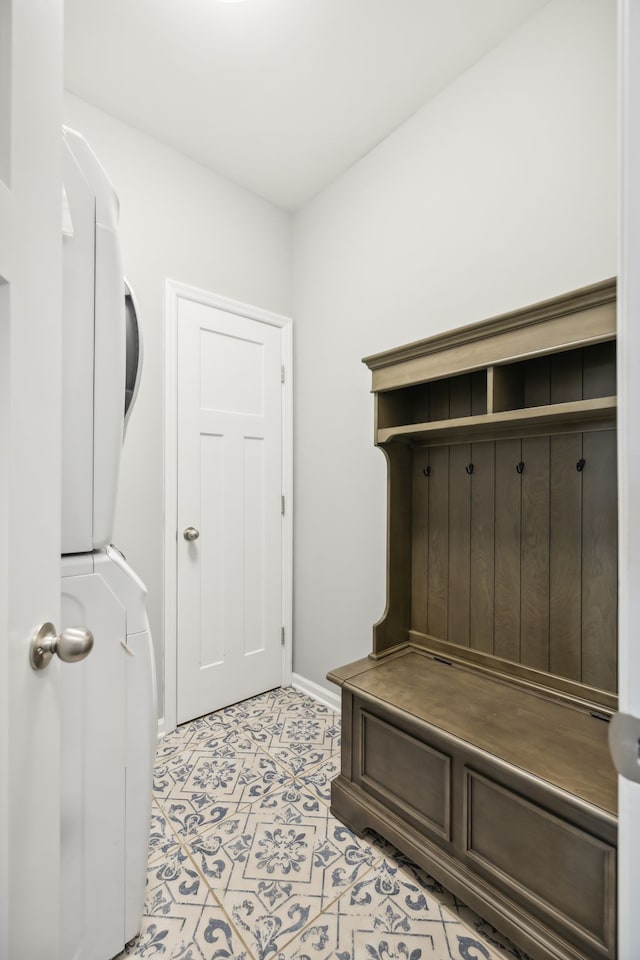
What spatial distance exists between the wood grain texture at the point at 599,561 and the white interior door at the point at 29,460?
4.93 ft

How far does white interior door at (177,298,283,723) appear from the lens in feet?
7.50

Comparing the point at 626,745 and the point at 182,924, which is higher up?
the point at 626,745

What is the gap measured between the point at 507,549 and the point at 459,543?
197 mm

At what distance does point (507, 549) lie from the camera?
1.69 m

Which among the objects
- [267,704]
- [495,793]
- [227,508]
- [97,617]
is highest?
[227,508]

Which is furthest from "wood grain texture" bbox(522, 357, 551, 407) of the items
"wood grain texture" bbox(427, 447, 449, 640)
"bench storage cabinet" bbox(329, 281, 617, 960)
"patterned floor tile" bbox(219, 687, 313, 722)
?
"patterned floor tile" bbox(219, 687, 313, 722)

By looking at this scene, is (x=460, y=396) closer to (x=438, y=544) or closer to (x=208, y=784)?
(x=438, y=544)

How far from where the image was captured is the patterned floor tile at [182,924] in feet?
3.76

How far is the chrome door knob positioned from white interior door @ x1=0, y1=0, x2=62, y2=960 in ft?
0.05

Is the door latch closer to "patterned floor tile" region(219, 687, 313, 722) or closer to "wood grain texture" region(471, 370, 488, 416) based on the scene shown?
"wood grain texture" region(471, 370, 488, 416)

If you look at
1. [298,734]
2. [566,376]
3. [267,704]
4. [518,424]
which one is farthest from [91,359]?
[267,704]

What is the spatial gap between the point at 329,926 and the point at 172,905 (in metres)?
0.45

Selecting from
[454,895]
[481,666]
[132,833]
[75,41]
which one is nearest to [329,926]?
[454,895]

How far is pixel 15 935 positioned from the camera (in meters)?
0.56
